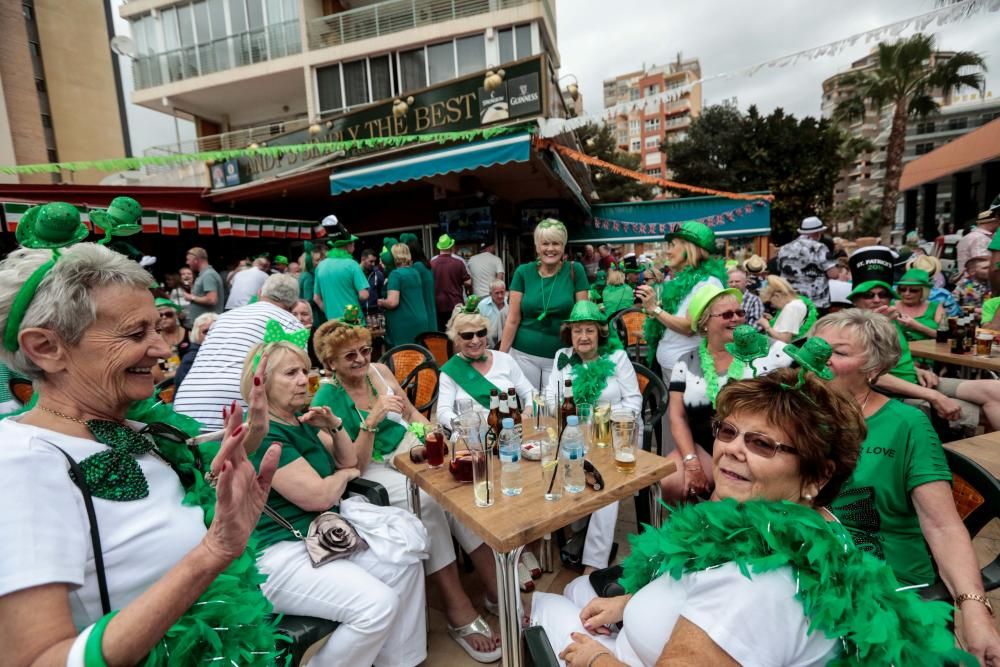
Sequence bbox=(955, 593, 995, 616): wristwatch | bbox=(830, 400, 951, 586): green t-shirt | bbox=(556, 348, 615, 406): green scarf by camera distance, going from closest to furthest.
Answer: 1. bbox=(955, 593, 995, 616): wristwatch
2. bbox=(830, 400, 951, 586): green t-shirt
3. bbox=(556, 348, 615, 406): green scarf

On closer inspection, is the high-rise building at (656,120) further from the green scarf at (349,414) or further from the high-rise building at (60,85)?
the green scarf at (349,414)

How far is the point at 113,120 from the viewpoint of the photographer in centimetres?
2623

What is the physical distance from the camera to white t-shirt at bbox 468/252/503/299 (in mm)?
7230

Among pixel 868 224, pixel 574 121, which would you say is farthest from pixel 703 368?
pixel 868 224

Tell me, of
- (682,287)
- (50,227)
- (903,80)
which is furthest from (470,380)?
(903,80)

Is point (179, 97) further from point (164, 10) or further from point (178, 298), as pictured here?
point (178, 298)

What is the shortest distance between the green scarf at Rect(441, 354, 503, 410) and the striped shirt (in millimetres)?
1046

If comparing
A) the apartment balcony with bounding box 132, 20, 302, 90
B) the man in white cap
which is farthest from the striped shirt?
the apartment balcony with bounding box 132, 20, 302, 90

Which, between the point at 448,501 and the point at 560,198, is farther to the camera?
the point at 560,198

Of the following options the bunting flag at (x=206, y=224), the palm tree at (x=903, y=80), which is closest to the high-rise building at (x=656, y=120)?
the palm tree at (x=903, y=80)

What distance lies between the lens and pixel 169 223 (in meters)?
9.45

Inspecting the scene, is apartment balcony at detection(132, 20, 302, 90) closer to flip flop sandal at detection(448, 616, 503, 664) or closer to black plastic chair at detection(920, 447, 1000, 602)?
flip flop sandal at detection(448, 616, 503, 664)

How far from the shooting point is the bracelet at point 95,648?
921 millimetres

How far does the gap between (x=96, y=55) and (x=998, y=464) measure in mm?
36639
